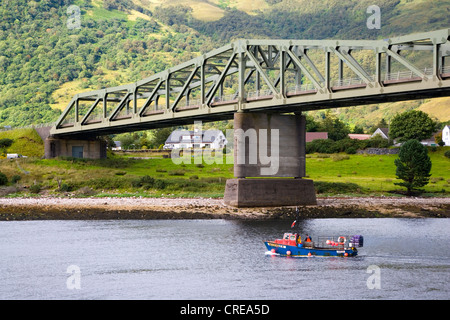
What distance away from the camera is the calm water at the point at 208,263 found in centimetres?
4166

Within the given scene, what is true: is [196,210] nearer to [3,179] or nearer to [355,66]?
[355,66]

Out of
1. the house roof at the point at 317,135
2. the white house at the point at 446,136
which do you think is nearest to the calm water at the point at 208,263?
the house roof at the point at 317,135

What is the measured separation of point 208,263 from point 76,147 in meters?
80.1

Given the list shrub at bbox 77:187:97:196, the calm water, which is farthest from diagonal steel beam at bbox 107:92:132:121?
the calm water

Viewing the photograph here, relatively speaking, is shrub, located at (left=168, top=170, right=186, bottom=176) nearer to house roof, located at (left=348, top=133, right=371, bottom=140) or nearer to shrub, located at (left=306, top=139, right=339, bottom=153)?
shrub, located at (left=306, top=139, right=339, bottom=153)

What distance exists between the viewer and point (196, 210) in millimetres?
78875

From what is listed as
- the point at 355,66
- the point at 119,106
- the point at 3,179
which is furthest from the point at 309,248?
the point at 3,179

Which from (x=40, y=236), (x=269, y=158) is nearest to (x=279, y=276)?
(x=40, y=236)

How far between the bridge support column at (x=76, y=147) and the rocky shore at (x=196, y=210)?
117ft

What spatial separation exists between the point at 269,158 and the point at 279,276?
121 feet

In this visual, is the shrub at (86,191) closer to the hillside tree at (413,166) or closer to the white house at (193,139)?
the hillside tree at (413,166)

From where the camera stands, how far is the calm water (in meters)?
41.7

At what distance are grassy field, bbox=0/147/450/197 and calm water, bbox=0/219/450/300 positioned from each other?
84.2 ft
